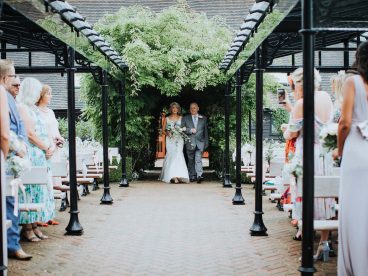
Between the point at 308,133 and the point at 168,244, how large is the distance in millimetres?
3476

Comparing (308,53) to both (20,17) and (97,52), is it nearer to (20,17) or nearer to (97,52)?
(20,17)

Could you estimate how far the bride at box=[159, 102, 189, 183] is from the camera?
1816 cm

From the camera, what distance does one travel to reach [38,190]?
843 centimetres

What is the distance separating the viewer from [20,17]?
7926mm

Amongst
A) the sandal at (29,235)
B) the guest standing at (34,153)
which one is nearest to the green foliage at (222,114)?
the guest standing at (34,153)

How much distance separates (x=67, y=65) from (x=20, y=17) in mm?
1273

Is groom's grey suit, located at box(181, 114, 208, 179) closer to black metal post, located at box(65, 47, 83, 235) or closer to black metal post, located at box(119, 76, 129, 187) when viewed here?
black metal post, located at box(119, 76, 129, 187)

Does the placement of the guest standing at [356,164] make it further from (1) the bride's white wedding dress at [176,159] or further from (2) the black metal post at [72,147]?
(1) the bride's white wedding dress at [176,159]

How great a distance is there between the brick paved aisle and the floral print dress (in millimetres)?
362

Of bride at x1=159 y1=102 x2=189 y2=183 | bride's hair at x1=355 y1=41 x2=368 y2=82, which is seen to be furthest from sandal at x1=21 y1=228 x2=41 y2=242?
bride at x1=159 y1=102 x2=189 y2=183

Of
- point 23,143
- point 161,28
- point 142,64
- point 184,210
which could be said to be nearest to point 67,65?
point 23,143

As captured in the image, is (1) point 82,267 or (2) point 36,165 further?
(2) point 36,165

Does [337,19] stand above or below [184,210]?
above

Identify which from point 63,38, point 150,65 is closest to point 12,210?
point 63,38
